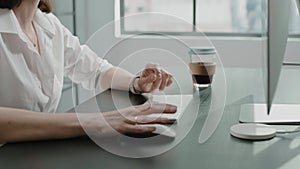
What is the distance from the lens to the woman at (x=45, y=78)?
102 cm

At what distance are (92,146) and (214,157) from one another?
0.84ft

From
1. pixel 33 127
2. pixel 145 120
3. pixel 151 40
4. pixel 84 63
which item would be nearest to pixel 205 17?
pixel 151 40

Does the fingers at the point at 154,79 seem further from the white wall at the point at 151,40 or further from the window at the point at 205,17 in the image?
the window at the point at 205,17

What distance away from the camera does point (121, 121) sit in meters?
1.05

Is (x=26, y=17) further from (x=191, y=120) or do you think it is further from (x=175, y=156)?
(x=175, y=156)

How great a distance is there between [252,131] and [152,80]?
1.62 ft

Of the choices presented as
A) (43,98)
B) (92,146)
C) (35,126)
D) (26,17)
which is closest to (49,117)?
(35,126)

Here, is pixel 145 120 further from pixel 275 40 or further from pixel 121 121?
pixel 275 40

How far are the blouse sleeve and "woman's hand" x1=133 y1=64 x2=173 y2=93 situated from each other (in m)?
0.27

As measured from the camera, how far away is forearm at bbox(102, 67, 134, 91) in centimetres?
154

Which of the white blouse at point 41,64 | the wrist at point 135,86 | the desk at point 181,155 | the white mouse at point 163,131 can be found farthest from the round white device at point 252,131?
the white blouse at point 41,64

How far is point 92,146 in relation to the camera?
96cm

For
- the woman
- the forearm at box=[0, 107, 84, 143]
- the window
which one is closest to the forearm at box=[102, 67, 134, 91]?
the woman

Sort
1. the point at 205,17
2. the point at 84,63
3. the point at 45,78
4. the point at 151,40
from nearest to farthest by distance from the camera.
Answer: the point at 45,78 → the point at 84,63 → the point at 151,40 → the point at 205,17
